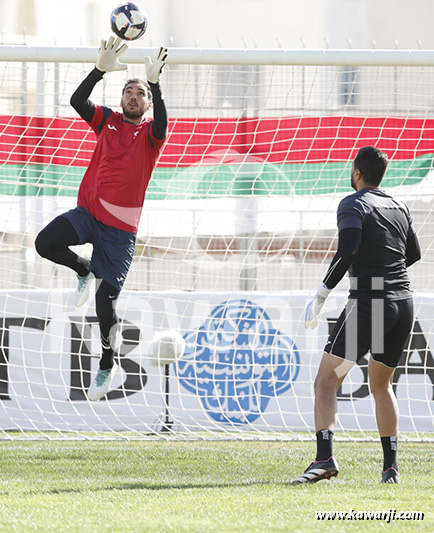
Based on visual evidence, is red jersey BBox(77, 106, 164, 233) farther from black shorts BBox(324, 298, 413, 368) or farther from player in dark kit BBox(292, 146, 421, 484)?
black shorts BBox(324, 298, 413, 368)

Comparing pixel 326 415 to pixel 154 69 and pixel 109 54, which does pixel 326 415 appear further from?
pixel 109 54

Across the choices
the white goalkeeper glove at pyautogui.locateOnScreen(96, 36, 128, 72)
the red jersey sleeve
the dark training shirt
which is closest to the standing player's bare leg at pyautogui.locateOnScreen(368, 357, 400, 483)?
the dark training shirt

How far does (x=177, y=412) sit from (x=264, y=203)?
2.82m

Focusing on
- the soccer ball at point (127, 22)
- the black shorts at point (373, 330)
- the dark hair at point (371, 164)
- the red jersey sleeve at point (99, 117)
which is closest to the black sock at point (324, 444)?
the black shorts at point (373, 330)

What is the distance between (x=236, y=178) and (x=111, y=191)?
13.5 ft

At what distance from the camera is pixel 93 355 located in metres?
8.54

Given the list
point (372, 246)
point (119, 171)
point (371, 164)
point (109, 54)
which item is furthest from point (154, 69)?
point (372, 246)

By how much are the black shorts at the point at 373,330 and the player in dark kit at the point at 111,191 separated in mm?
1590

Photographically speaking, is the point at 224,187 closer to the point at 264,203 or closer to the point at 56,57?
the point at 264,203

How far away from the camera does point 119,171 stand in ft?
19.7

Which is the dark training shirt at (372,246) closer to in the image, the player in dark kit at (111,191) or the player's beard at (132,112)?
the player in dark kit at (111,191)

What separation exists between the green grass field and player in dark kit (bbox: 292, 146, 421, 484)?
39 centimetres

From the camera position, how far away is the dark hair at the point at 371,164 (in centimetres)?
547

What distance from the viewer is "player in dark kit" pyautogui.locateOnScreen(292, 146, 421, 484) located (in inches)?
208
